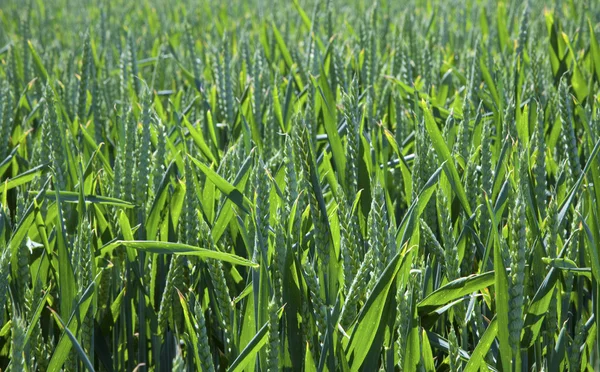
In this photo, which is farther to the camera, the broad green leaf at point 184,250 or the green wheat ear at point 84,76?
the green wheat ear at point 84,76

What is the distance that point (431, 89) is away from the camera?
5.28 feet

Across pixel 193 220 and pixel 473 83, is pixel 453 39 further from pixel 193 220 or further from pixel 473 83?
pixel 193 220

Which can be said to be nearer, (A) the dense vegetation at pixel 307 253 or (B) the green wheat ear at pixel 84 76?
(A) the dense vegetation at pixel 307 253

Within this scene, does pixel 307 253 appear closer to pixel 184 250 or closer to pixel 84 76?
pixel 184 250

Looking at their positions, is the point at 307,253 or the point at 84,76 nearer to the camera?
the point at 307,253

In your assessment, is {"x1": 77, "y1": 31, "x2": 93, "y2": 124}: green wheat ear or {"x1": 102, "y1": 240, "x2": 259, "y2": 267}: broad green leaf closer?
{"x1": 102, "y1": 240, "x2": 259, "y2": 267}: broad green leaf

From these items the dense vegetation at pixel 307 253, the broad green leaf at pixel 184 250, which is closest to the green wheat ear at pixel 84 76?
the dense vegetation at pixel 307 253

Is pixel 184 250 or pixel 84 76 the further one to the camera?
pixel 84 76

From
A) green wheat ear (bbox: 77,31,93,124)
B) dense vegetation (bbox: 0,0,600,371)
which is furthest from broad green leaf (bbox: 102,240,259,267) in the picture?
green wheat ear (bbox: 77,31,93,124)

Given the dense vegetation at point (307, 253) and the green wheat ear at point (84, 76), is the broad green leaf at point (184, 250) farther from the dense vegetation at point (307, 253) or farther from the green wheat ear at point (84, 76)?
the green wheat ear at point (84, 76)

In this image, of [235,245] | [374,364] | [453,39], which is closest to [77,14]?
[453,39]

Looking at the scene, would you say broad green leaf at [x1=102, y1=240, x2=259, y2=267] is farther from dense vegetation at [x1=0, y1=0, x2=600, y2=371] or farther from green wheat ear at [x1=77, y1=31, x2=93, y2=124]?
green wheat ear at [x1=77, y1=31, x2=93, y2=124]

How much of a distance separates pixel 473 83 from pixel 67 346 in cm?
98

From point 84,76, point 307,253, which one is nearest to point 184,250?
point 307,253
